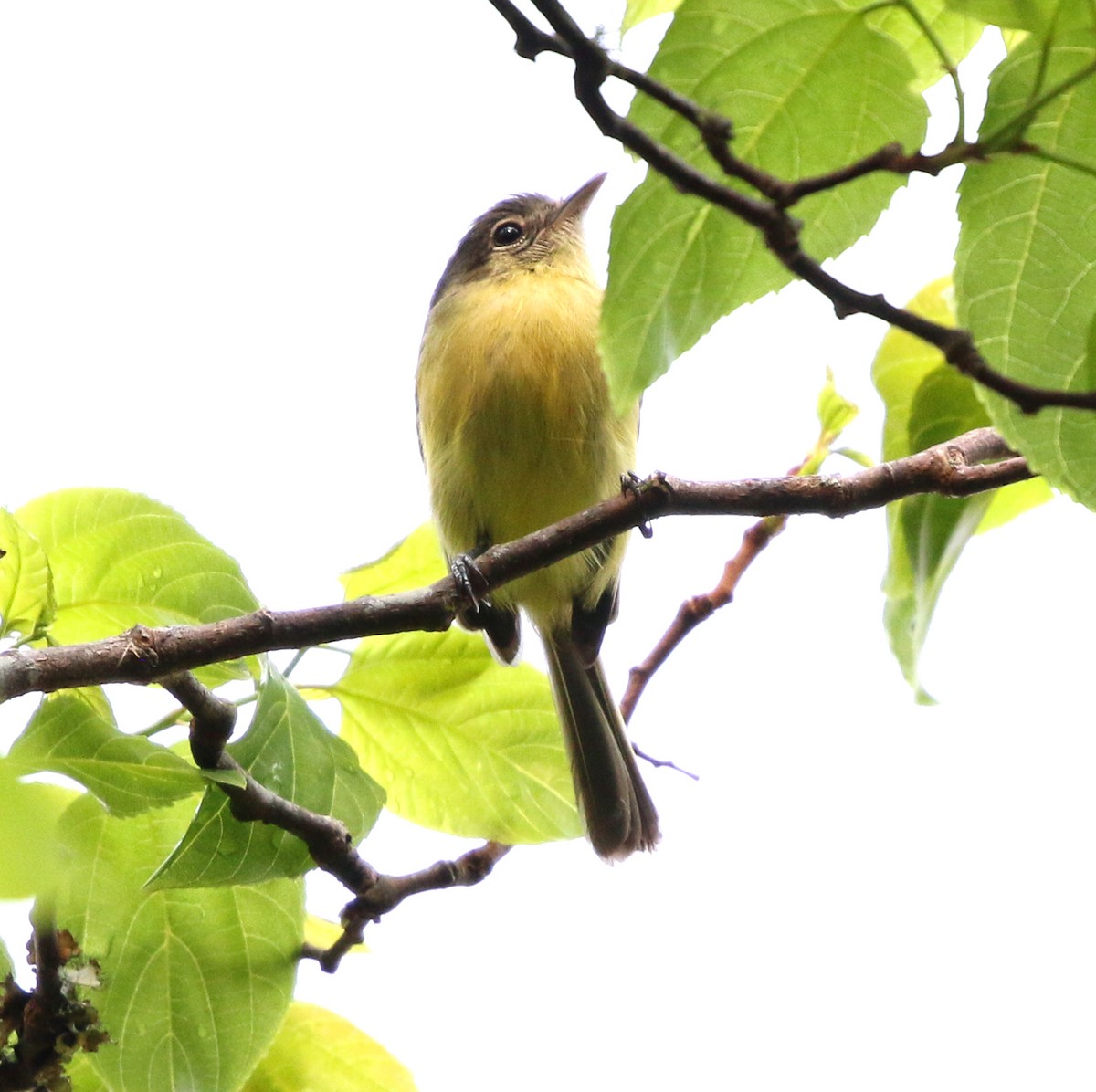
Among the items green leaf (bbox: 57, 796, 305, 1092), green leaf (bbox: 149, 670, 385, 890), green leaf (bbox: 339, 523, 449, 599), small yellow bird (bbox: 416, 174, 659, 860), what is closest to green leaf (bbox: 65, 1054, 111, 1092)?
green leaf (bbox: 57, 796, 305, 1092)

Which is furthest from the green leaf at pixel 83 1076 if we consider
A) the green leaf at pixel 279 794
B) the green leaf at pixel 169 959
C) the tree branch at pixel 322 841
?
the green leaf at pixel 279 794

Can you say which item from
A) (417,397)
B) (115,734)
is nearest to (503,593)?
(417,397)

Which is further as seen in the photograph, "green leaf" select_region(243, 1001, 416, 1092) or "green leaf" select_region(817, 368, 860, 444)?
"green leaf" select_region(817, 368, 860, 444)

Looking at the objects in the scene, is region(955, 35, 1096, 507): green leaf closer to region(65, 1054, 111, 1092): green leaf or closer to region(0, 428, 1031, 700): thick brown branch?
region(0, 428, 1031, 700): thick brown branch

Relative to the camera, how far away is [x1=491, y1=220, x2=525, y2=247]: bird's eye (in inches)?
193

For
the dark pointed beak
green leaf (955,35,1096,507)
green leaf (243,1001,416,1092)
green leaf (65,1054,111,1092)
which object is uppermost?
the dark pointed beak

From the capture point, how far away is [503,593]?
444 cm

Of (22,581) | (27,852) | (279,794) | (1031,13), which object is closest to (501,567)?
(279,794)

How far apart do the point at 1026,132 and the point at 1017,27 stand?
0.62 ft

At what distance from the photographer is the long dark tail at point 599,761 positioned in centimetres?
438

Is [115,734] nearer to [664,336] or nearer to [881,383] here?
[664,336]

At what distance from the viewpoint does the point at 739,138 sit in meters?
1.58

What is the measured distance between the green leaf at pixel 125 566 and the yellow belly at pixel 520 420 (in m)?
1.80

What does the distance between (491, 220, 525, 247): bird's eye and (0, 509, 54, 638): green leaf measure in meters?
3.01
